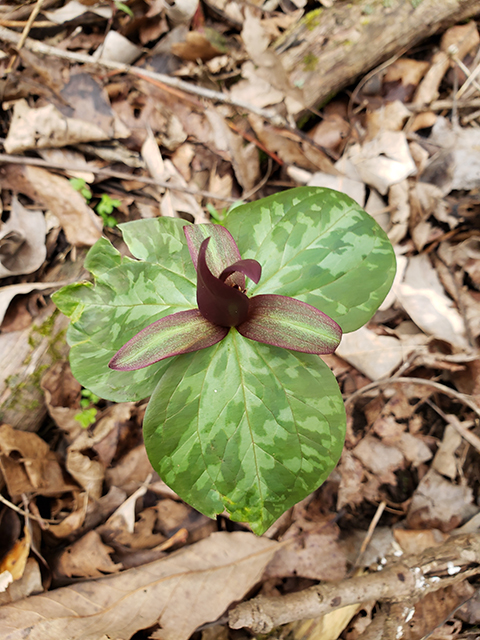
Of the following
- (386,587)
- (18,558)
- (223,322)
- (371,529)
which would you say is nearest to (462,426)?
(371,529)

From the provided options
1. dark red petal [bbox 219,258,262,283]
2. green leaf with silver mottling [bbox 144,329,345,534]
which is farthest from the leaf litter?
dark red petal [bbox 219,258,262,283]

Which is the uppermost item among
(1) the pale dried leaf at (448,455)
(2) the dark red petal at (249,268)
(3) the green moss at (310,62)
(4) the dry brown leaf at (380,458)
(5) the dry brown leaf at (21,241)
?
(3) the green moss at (310,62)

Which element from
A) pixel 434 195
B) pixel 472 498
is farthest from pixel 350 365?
pixel 434 195

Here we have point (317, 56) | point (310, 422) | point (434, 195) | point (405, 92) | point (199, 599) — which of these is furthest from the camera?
point (405, 92)

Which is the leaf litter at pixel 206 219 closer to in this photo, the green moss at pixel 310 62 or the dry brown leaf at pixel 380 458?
the dry brown leaf at pixel 380 458

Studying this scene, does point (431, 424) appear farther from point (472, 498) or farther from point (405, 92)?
point (405, 92)

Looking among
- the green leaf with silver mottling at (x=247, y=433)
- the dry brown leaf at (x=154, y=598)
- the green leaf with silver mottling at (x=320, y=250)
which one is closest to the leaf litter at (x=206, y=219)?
the dry brown leaf at (x=154, y=598)

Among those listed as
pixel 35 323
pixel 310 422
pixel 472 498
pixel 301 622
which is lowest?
pixel 301 622

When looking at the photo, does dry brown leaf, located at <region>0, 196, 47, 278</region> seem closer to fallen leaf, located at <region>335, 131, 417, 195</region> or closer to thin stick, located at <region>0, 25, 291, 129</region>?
thin stick, located at <region>0, 25, 291, 129</region>
